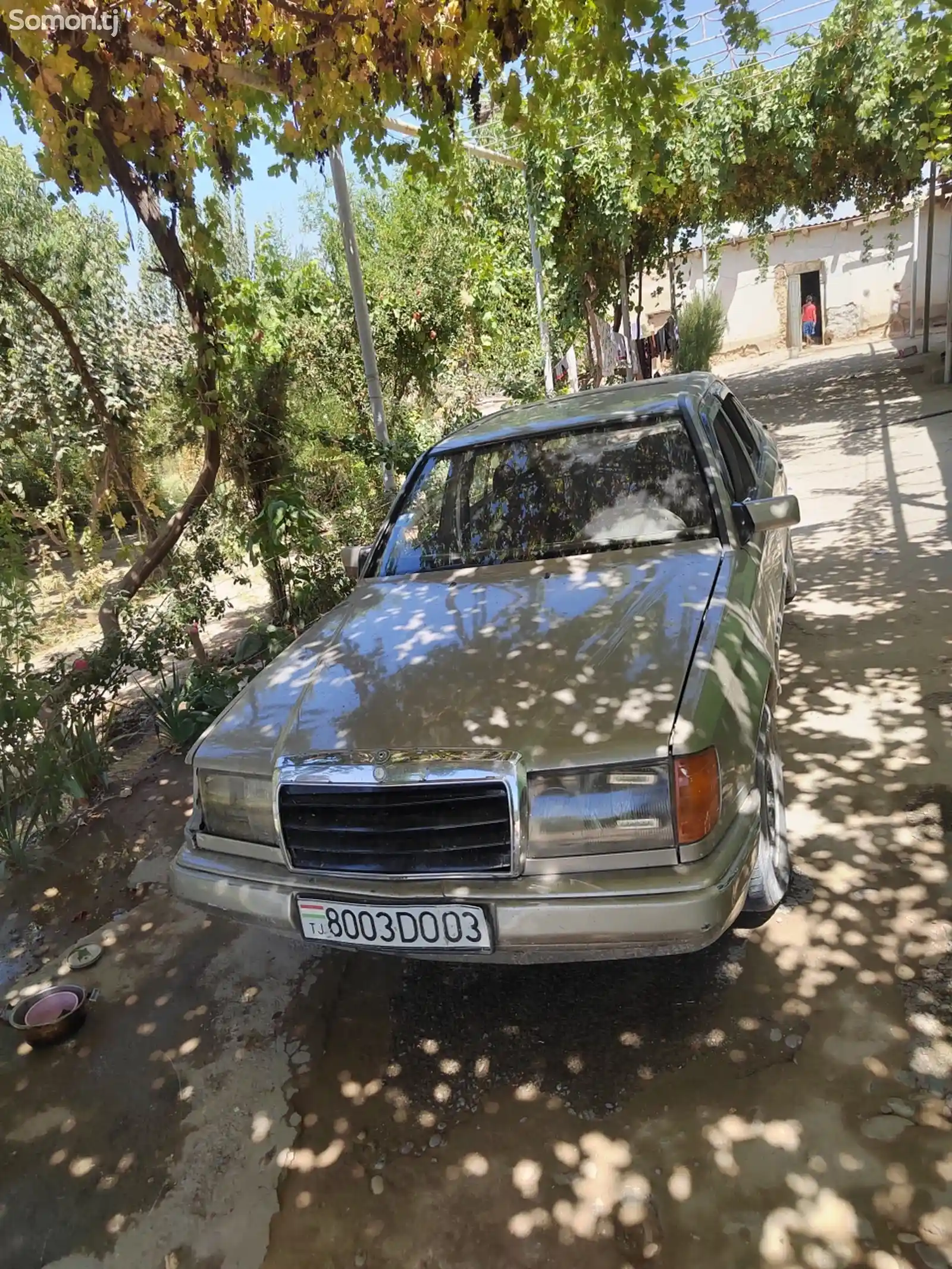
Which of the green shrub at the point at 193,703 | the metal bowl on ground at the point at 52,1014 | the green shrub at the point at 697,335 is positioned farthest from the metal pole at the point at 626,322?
the metal bowl on ground at the point at 52,1014

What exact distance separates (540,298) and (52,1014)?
1275cm

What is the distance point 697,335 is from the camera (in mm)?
19609

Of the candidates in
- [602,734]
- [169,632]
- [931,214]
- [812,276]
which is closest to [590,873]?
[602,734]

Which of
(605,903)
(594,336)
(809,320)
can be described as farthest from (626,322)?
(605,903)

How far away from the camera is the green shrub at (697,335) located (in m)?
19.6

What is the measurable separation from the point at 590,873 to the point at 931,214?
16658 mm

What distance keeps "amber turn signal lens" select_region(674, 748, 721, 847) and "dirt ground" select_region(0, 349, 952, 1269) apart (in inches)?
30.1

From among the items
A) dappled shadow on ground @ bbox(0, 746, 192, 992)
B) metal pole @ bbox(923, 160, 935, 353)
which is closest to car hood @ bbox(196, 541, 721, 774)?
dappled shadow on ground @ bbox(0, 746, 192, 992)

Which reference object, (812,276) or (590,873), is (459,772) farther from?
(812,276)

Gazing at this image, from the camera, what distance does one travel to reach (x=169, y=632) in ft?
17.7

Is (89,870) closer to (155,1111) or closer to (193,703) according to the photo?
(193,703)

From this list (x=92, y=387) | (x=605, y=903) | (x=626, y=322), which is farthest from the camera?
(x=626, y=322)

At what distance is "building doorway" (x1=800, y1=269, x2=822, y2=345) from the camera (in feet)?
92.6

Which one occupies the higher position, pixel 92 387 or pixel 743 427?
pixel 92 387
